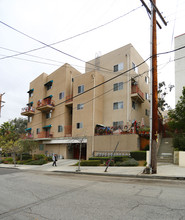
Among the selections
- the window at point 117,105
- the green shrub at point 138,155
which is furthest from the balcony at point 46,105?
the green shrub at point 138,155

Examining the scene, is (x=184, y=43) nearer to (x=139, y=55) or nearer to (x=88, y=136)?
(x=139, y=55)

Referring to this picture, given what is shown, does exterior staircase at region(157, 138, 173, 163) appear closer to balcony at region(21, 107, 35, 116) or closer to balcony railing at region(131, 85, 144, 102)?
balcony railing at region(131, 85, 144, 102)

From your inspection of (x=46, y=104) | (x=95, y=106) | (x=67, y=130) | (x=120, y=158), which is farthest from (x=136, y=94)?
(x=46, y=104)

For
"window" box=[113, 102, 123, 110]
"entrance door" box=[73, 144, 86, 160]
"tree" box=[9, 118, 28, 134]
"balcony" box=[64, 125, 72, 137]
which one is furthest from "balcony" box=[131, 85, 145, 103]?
"tree" box=[9, 118, 28, 134]

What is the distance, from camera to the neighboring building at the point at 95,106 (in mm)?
23844

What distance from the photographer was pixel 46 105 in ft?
102

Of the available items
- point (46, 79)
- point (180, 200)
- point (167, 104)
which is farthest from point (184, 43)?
point (180, 200)

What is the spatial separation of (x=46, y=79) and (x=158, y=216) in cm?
3391

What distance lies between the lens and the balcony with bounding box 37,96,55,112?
102 ft

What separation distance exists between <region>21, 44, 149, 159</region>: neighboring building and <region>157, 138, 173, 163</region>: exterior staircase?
2618 mm

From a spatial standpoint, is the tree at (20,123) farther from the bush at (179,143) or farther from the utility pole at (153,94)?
the utility pole at (153,94)

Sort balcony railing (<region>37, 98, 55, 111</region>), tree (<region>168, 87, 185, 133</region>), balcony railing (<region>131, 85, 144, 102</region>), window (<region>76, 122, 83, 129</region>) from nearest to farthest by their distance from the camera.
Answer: tree (<region>168, 87, 185, 133</region>) → balcony railing (<region>131, 85, 144, 102</region>) → window (<region>76, 122, 83, 129</region>) → balcony railing (<region>37, 98, 55, 111</region>)

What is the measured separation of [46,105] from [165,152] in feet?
64.7

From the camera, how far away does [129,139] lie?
66.9 feet
